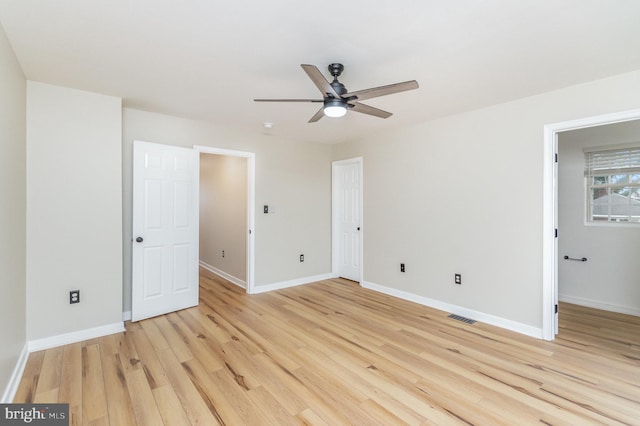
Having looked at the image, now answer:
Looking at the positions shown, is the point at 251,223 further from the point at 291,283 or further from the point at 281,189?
the point at 291,283

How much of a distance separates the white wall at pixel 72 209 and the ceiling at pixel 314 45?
28 cm

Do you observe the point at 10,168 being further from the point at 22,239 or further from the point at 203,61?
the point at 203,61

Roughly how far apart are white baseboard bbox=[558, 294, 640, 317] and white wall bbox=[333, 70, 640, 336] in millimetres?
1491

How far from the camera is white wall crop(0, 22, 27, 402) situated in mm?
2014

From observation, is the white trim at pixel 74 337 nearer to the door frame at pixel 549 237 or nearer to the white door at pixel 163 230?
the white door at pixel 163 230

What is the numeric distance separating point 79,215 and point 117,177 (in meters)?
0.51

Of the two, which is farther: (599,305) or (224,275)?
(224,275)

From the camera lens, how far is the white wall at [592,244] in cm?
361

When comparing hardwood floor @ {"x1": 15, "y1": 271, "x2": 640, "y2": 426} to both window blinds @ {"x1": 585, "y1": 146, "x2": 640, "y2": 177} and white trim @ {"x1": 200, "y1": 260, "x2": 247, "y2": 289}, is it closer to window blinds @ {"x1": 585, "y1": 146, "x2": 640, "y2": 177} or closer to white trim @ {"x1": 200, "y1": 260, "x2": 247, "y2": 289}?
white trim @ {"x1": 200, "y1": 260, "x2": 247, "y2": 289}

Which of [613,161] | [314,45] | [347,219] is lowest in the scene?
[347,219]

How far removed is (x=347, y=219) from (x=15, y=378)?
4.35 meters

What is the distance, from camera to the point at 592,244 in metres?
3.90

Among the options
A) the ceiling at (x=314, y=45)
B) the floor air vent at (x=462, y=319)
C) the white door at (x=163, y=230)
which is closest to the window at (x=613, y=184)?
the ceiling at (x=314, y=45)

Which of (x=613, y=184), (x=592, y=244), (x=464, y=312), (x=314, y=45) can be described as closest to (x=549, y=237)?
(x=464, y=312)
